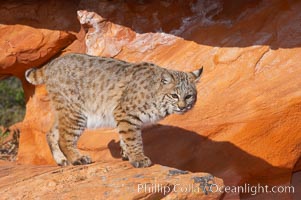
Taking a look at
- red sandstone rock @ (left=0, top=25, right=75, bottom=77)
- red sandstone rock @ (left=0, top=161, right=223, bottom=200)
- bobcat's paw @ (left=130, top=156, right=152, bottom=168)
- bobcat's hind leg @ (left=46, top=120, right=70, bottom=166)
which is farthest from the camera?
red sandstone rock @ (left=0, top=25, right=75, bottom=77)

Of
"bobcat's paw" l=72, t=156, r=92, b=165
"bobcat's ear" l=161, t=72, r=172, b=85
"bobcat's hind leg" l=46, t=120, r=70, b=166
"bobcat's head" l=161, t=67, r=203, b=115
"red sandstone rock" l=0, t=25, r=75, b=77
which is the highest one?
"red sandstone rock" l=0, t=25, r=75, b=77

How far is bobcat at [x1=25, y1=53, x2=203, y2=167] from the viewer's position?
7875 mm

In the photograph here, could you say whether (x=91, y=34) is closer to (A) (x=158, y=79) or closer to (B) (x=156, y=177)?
(A) (x=158, y=79)

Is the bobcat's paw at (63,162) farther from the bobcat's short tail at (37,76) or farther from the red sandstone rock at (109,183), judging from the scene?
the bobcat's short tail at (37,76)

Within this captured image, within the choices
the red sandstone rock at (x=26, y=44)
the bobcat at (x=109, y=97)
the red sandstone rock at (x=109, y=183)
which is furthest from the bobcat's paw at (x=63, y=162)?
the red sandstone rock at (x=26, y=44)

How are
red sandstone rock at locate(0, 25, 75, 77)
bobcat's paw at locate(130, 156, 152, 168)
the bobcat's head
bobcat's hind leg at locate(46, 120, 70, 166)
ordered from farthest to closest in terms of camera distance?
1. red sandstone rock at locate(0, 25, 75, 77)
2. bobcat's hind leg at locate(46, 120, 70, 166)
3. the bobcat's head
4. bobcat's paw at locate(130, 156, 152, 168)

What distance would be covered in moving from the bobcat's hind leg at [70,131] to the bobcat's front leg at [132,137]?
66 centimetres

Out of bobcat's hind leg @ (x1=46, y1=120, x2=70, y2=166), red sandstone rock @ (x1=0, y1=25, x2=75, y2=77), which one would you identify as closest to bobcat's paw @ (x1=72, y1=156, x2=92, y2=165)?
bobcat's hind leg @ (x1=46, y1=120, x2=70, y2=166)

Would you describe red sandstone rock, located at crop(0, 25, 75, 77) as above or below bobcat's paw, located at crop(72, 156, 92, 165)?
above

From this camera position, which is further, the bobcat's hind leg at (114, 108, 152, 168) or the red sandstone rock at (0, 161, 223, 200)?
the bobcat's hind leg at (114, 108, 152, 168)

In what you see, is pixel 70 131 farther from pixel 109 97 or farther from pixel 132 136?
pixel 132 136

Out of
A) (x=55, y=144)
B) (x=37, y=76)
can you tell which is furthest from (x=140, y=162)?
(x=37, y=76)

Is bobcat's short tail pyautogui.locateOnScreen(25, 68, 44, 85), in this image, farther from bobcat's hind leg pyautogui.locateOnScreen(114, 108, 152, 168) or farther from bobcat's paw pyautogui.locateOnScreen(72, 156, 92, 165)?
bobcat's hind leg pyautogui.locateOnScreen(114, 108, 152, 168)

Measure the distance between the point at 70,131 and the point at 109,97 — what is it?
628 mm
